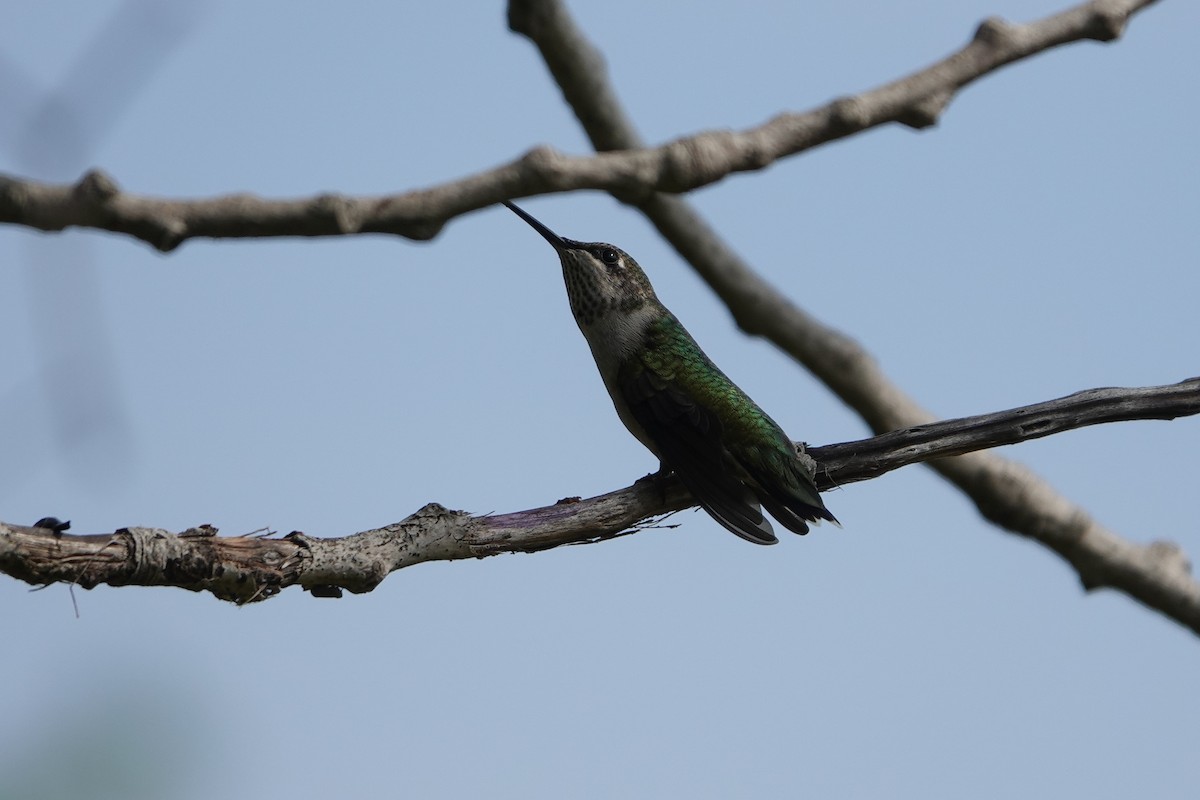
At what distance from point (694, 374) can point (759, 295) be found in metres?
0.71

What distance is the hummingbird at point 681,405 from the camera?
5.81m

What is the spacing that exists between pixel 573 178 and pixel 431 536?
1.56 m

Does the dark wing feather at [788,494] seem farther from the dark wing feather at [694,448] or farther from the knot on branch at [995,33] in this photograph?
the knot on branch at [995,33]

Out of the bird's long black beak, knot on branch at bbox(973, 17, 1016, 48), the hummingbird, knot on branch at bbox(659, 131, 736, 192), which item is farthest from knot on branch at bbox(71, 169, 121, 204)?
the bird's long black beak

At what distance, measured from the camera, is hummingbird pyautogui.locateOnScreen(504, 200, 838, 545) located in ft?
19.1

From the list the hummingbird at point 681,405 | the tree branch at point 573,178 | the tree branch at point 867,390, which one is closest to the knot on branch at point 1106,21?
the tree branch at point 573,178

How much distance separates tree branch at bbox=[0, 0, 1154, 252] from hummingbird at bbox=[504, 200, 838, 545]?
2112mm

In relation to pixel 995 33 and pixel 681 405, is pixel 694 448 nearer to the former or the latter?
pixel 681 405

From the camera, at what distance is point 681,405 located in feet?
20.9

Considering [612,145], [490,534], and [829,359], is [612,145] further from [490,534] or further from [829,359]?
[490,534]

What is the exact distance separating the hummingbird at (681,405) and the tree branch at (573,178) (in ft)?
6.93

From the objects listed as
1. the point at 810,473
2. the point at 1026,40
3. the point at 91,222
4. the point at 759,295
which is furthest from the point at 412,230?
the point at 759,295

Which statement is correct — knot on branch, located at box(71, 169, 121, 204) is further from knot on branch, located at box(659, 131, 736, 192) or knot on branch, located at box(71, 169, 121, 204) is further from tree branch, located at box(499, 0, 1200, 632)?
tree branch, located at box(499, 0, 1200, 632)

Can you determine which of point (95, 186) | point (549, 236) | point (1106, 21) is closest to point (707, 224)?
point (549, 236)
